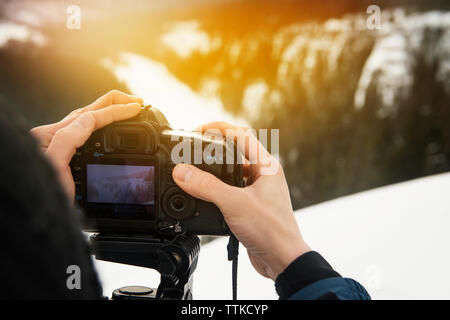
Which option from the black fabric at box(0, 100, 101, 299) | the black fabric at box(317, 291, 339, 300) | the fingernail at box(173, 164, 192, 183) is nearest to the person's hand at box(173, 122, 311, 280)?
the fingernail at box(173, 164, 192, 183)

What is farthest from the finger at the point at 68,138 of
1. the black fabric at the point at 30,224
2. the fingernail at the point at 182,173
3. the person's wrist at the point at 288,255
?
→ the black fabric at the point at 30,224

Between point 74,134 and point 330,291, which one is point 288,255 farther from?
point 74,134

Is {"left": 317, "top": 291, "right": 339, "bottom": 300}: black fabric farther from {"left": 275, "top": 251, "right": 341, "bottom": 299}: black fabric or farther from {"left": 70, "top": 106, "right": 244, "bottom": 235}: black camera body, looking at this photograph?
{"left": 70, "top": 106, "right": 244, "bottom": 235}: black camera body

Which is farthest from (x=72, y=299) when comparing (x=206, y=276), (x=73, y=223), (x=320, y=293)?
(x=206, y=276)

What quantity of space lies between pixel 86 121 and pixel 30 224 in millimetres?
410

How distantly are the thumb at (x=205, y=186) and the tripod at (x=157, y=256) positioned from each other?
0.07m

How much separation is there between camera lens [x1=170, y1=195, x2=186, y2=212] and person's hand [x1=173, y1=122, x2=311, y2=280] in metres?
0.04

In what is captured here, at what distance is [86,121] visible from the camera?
0.52 meters

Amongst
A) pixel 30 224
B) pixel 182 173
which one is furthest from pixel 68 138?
pixel 30 224

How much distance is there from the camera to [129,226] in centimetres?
56

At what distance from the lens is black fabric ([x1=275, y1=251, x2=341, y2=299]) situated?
0.42 metres

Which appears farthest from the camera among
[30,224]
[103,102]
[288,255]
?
[103,102]

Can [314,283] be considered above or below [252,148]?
below

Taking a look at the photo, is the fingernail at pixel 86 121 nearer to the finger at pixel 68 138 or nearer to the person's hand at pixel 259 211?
the finger at pixel 68 138
